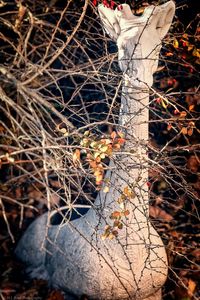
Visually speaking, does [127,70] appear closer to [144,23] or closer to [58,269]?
[144,23]

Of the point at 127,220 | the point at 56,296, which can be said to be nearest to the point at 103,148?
the point at 127,220

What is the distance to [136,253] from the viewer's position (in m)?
2.84

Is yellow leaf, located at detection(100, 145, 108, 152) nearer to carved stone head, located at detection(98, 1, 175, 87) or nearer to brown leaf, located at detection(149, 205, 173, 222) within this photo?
carved stone head, located at detection(98, 1, 175, 87)

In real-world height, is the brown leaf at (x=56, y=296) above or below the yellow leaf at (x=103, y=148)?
below

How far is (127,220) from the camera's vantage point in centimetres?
281

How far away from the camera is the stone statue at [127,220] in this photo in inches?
99.0

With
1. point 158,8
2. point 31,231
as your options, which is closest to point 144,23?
point 158,8

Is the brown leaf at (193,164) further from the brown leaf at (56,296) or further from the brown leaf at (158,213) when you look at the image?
the brown leaf at (56,296)

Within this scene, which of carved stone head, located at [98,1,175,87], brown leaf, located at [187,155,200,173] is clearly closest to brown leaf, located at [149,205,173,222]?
brown leaf, located at [187,155,200,173]

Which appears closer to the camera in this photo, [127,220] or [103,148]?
[103,148]

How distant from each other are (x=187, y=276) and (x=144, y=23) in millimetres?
2256

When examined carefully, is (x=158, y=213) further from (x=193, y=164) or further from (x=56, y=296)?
(x=56, y=296)

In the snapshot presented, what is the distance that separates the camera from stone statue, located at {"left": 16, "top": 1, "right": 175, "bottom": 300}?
8.25 feet

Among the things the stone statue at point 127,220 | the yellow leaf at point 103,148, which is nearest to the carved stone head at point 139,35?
the stone statue at point 127,220
